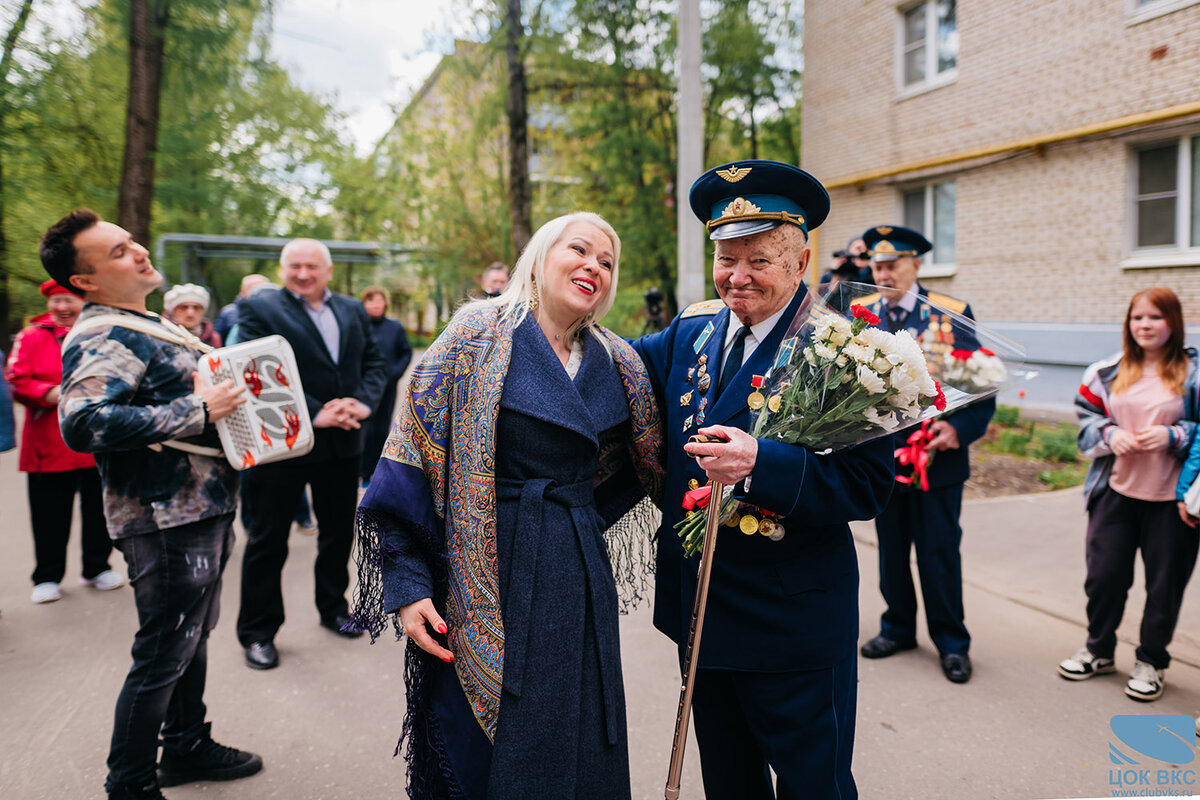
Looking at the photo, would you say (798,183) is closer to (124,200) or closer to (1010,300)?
(124,200)

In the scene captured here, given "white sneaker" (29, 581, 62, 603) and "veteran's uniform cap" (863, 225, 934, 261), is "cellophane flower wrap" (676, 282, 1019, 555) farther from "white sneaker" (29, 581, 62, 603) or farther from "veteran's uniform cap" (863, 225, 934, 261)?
"white sneaker" (29, 581, 62, 603)

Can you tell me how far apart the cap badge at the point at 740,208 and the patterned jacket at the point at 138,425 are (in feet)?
6.30

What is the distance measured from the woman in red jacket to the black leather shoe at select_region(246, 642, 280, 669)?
1806 millimetres

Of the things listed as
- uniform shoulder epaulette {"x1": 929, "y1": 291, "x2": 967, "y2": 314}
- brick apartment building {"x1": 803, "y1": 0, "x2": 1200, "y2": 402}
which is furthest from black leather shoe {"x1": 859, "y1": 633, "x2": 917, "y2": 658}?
brick apartment building {"x1": 803, "y1": 0, "x2": 1200, "y2": 402}

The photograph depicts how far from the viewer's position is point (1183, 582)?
3.51 m

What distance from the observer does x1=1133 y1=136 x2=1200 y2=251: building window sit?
923 cm

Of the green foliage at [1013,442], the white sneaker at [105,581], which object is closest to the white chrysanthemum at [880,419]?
the white sneaker at [105,581]

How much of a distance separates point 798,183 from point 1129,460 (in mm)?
2720

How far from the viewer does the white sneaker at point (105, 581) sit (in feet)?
16.6

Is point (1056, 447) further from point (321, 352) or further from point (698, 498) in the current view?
point (698, 498)

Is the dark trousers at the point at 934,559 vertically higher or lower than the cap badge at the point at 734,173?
lower

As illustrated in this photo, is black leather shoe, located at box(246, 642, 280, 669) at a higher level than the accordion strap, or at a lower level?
lower

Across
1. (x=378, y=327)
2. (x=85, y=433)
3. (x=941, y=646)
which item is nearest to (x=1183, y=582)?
(x=941, y=646)

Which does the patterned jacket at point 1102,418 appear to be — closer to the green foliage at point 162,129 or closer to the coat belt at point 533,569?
the coat belt at point 533,569
